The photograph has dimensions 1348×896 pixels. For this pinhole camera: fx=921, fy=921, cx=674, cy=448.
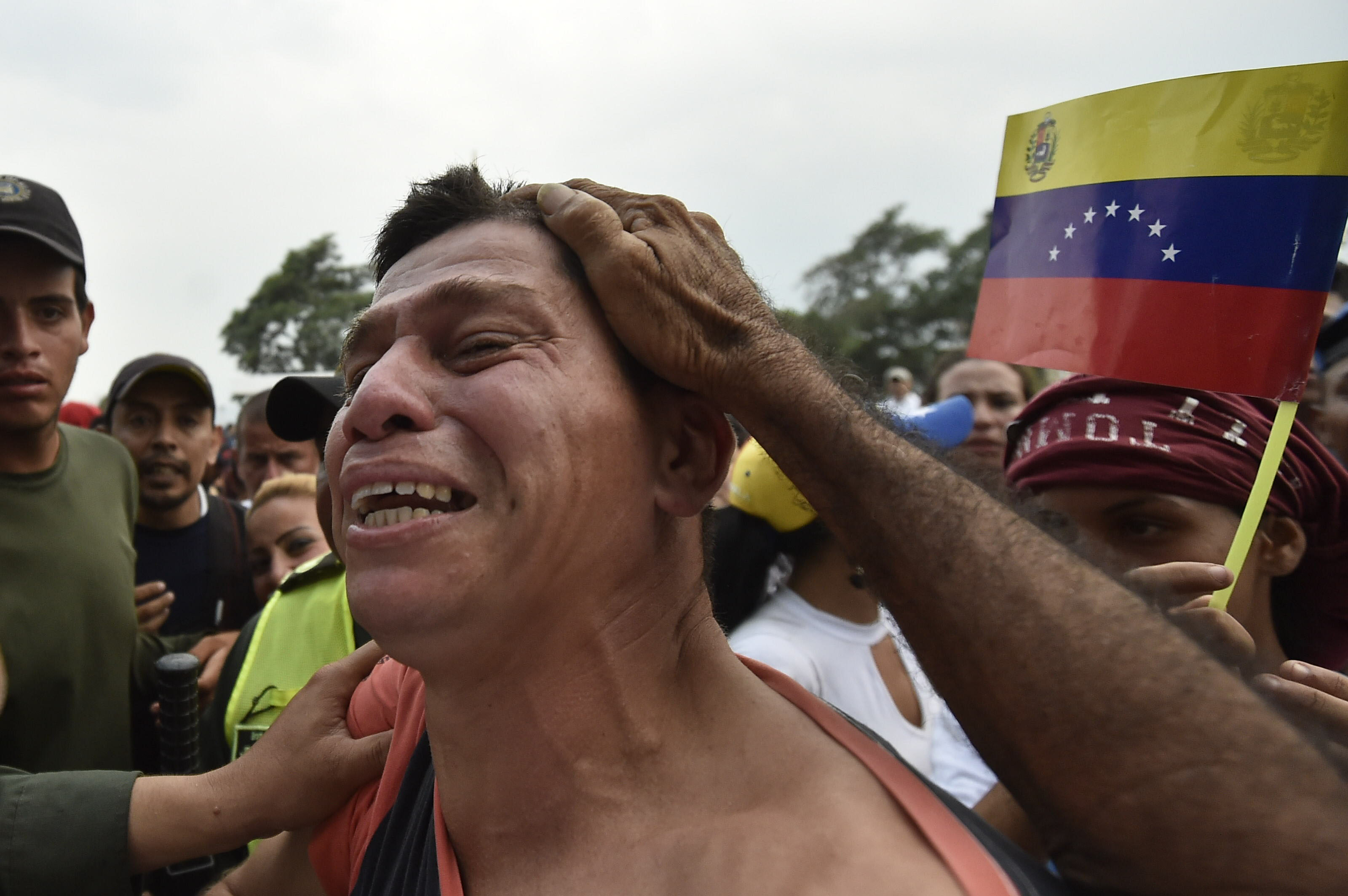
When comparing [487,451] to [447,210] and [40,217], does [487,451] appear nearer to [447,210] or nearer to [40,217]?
[447,210]

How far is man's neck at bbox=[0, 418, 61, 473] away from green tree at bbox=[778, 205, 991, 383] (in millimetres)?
44949

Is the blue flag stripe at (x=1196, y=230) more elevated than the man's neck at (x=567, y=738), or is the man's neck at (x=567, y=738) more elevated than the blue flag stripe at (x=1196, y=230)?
the blue flag stripe at (x=1196, y=230)

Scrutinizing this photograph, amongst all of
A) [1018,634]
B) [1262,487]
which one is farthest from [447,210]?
[1262,487]

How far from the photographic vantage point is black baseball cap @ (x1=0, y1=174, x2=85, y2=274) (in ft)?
10.9

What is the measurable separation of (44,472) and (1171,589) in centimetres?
356

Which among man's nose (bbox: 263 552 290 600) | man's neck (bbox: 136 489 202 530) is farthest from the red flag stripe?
man's neck (bbox: 136 489 202 530)

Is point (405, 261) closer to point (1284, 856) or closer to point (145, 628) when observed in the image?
point (1284, 856)

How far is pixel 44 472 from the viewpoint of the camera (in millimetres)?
3297

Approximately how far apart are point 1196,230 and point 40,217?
3.75 metres

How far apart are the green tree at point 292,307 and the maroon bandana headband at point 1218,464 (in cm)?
3785

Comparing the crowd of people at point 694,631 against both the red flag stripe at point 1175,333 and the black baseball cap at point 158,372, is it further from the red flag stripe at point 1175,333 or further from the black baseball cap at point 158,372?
the black baseball cap at point 158,372

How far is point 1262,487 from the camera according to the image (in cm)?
180

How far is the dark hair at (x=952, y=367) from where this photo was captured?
569 centimetres

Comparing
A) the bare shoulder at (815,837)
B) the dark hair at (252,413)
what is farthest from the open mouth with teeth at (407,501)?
the dark hair at (252,413)
